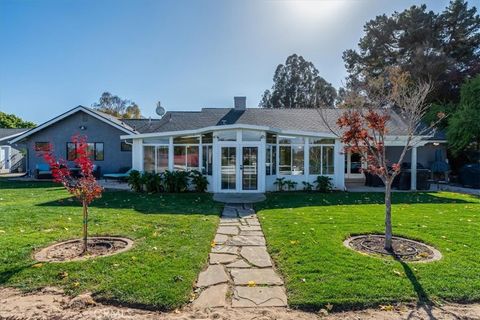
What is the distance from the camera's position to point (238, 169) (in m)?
14.2

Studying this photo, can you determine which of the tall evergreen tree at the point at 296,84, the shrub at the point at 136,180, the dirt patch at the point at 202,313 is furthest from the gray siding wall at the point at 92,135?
the tall evergreen tree at the point at 296,84

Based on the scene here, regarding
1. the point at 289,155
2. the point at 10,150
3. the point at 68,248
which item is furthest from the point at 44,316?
the point at 10,150

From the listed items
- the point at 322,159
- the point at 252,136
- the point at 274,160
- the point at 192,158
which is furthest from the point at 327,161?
the point at 192,158

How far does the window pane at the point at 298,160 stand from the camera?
1519 centimetres

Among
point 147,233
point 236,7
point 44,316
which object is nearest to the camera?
point 44,316

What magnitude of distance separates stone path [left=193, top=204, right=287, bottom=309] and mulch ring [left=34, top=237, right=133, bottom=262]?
5.92 feet

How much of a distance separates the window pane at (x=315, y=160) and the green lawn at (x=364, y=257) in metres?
4.60

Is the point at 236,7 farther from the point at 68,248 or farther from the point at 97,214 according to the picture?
the point at 68,248

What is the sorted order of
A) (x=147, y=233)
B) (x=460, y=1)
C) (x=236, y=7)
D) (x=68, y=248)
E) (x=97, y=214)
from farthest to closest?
1. (x=460, y=1)
2. (x=236, y=7)
3. (x=97, y=214)
4. (x=147, y=233)
5. (x=68, y=248)

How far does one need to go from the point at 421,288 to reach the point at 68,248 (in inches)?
230

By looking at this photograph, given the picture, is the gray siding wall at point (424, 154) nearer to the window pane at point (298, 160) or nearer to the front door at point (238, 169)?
the window pane at point (298, 160)

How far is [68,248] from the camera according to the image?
5977 mm

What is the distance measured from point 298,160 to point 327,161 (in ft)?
4.72

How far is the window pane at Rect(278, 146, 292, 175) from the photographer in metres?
15.1
